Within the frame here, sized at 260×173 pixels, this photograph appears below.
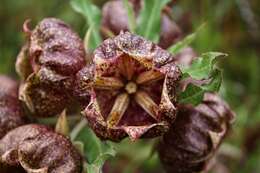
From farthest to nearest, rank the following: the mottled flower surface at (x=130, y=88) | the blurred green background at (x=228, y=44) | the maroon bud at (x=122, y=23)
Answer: the blurred green background at (x=228, y=44)
the maroon bud at (x=122, y=23)
the mottled flower surface at (x=130, y=88)

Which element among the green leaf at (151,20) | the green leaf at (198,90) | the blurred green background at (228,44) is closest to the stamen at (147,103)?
the green leaf at (198,90)

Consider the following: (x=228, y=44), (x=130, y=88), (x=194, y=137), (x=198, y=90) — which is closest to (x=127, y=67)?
(x=130, y=88)

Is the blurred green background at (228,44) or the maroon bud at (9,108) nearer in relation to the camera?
the maroon bud at (9,108)

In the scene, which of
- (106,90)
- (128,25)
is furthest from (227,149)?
(106,90)

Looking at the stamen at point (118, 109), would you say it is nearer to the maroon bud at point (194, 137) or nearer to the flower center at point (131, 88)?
the flower center at point (131, 88)

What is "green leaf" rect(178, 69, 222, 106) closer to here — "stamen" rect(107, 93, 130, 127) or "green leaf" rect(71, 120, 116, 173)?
"stamen" rect(107, 93, 130, 127)

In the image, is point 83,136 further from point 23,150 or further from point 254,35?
point 254,35

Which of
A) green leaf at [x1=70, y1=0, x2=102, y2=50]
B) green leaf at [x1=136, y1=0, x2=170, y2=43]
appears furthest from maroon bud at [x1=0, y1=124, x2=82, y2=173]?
green leaf at [x1=136, y1=0, x2=170, y2=43]
